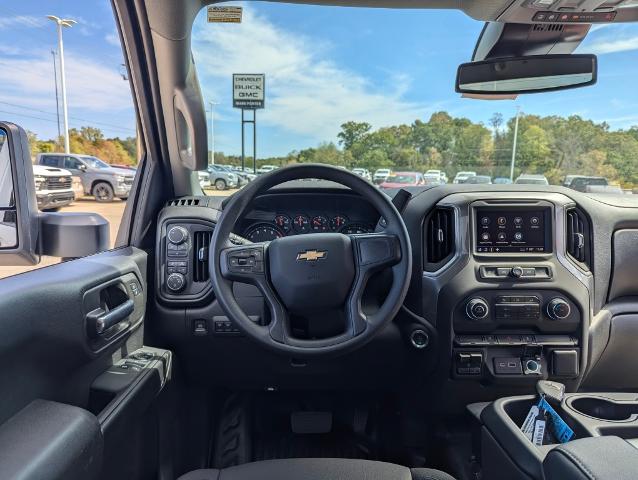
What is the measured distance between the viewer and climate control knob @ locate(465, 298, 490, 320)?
2.03m

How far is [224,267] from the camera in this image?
1.55m

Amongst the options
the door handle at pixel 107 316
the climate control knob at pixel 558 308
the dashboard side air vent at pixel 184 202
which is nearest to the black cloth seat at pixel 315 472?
the door handle at pixel 107 316

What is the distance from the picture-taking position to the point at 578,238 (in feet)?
6.84

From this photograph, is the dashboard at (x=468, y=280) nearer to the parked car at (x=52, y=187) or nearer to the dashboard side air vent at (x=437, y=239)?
the dashboard side air vent at (x=437, y=239)

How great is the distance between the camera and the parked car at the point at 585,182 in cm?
231

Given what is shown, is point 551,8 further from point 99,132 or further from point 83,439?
point 83,439

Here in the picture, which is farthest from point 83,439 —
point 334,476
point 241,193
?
point 241,193

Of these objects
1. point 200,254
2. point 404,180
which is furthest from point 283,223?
point 404,180

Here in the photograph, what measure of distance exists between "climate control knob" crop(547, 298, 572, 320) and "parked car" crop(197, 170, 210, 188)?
184 cm

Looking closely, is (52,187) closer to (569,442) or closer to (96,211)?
(96,211)

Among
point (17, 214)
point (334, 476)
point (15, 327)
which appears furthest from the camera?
point (334, 476)

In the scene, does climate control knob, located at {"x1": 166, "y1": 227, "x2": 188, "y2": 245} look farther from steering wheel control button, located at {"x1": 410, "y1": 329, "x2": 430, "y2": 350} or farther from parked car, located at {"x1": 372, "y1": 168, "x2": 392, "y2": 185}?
steering wheel control button, located at {"x1": 410, "y1": 329, "x2": 430, "y2": 350}

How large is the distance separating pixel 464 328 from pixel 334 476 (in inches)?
37.5

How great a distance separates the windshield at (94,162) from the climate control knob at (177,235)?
18.8 inches
